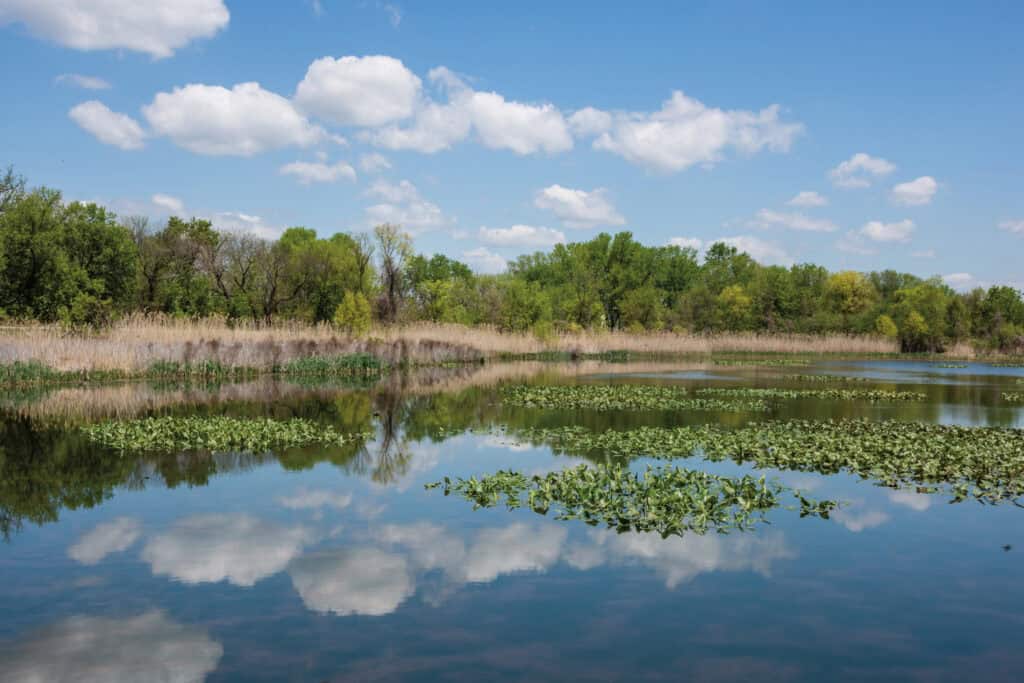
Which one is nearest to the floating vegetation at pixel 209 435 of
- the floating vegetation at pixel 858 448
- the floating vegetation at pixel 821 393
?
the floating vegetation at pixel 858 448

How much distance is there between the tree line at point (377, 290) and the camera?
37.3 m

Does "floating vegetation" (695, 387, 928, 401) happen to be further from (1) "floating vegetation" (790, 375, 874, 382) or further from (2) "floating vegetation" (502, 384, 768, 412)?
(1) "floating vegetation" (790, 375, 874, 382)

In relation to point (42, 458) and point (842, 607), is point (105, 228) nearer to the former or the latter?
point (42, 458)

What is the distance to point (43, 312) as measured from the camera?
1448 inches

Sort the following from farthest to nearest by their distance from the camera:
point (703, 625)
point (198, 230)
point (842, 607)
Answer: point (198, 230) < point (842, 607) < point (703, 625)

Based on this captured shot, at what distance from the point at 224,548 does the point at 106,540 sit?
144 cm

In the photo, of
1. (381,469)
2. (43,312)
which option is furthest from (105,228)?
(381,469)

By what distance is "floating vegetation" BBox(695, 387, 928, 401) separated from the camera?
2448 cm

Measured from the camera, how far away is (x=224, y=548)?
27.0 ft

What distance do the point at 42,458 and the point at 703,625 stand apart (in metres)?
11.9

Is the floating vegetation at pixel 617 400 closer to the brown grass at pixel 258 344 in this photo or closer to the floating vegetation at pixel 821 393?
the floating vegetation at pixel 821 393

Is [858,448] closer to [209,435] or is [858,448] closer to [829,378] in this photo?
[209,435]

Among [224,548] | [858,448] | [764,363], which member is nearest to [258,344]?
[858,448]

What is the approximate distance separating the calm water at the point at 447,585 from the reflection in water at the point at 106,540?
0.04 m
